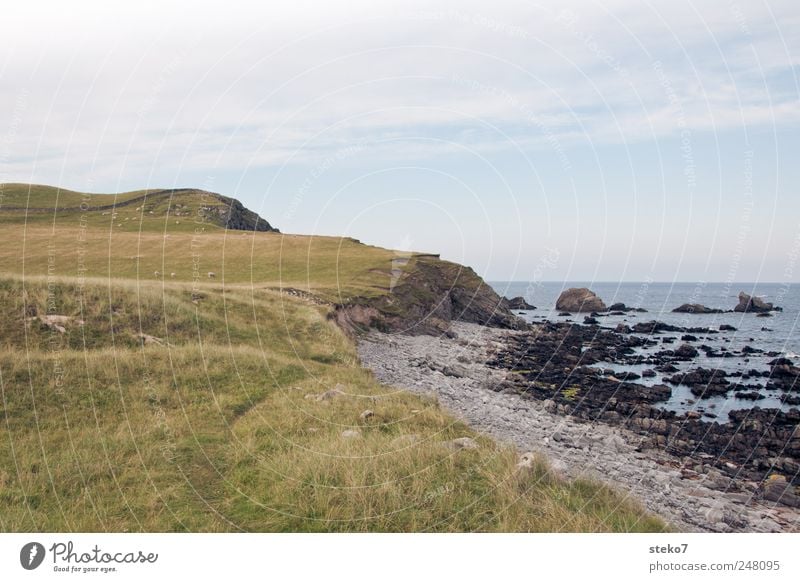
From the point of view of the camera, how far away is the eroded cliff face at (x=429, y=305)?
153ft

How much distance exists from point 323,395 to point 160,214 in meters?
109

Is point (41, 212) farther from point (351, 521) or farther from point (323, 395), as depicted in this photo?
point (351, 521)

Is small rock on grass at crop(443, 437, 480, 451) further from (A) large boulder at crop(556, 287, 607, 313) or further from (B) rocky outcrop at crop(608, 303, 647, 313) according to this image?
(B) rocky outcrop at crop(608, 303, 647, 313)

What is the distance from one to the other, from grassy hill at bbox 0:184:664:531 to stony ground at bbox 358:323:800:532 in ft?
8.47

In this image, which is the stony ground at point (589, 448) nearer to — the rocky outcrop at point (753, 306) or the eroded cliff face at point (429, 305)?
the eroded cliff face at point (429, 305)

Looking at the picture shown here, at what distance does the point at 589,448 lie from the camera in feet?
71.6

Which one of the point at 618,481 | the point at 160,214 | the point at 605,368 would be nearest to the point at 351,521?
the point at 618,481

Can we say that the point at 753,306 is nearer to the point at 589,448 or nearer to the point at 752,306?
the point at 752,306

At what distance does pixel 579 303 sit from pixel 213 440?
110921mm

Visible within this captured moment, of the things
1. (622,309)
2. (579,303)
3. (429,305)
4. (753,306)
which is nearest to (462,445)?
(429,305)

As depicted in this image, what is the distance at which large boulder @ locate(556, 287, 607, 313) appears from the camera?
113375mm

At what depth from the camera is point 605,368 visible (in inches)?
1813

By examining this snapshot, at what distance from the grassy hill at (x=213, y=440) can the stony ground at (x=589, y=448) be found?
2.58 meters

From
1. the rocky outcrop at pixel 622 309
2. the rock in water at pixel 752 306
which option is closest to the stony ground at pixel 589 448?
the rocky outcrop at pixel 622 309
